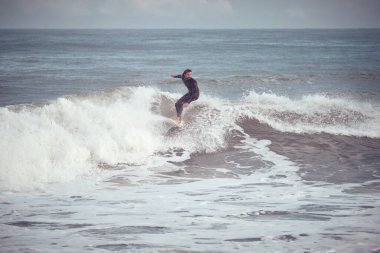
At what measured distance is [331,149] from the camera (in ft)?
44.3

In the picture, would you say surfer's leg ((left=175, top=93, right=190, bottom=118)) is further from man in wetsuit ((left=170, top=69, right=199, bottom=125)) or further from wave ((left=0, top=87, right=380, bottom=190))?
wave ((left=0, top=87, right=380, bottom=190))

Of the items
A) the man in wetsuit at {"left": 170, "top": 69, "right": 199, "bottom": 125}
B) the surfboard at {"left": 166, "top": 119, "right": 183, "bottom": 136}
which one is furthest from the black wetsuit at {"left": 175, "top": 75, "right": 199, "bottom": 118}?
the surfboard at {"left": 166, "top": 119, "right": 183, "bottom": 136}

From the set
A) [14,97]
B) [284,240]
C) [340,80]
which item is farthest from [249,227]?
[340,80]

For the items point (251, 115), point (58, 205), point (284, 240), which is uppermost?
point (251, 115)

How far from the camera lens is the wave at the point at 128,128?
10383 mm

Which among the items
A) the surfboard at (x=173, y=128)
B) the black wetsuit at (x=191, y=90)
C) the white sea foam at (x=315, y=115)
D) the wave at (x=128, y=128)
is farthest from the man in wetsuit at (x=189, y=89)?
the white sea foam at (x=315, y=115)

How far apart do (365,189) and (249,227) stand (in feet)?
12.3

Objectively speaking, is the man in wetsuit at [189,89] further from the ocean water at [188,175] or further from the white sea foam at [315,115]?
the white sea foam at [315,115]

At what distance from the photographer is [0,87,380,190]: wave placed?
10.4 meters

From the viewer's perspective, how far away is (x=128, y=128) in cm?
1313

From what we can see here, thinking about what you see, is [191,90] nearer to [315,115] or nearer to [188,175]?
[188,175]

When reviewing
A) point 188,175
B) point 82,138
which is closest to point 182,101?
point 82,138

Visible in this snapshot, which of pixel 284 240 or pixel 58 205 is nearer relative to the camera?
pixel 284 240

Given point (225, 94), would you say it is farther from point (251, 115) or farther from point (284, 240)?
point (284, 240)
